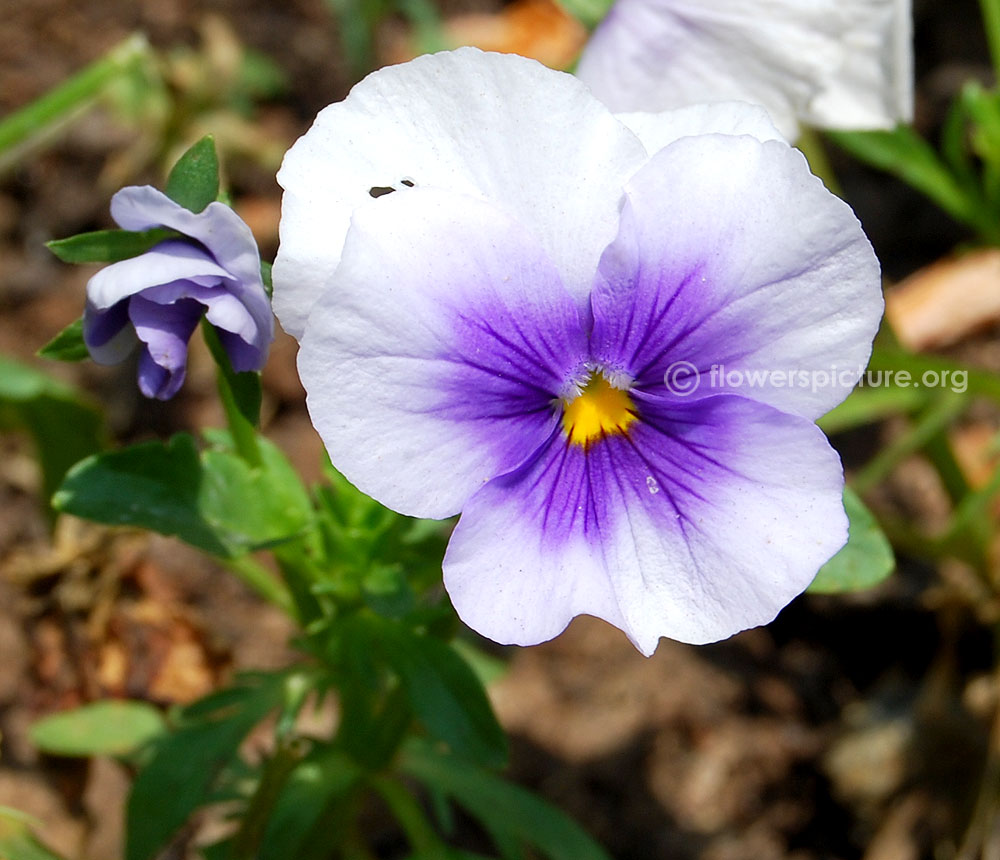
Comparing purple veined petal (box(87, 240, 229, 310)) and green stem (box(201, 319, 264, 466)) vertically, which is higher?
purple veined petal (box(87, 240, 229, 310))

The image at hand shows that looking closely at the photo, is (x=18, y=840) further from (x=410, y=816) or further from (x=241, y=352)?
(x=241, y=352)

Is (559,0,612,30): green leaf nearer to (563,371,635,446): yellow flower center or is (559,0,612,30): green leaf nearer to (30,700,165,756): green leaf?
(563,371,635,446): yellow flower center

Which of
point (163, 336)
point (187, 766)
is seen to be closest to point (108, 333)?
point (163, 336)

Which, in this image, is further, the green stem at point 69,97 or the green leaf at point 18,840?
the green stem at point 69,97

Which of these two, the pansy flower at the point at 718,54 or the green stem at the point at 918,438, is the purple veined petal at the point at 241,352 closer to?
the pansy flower at the point at 718,54

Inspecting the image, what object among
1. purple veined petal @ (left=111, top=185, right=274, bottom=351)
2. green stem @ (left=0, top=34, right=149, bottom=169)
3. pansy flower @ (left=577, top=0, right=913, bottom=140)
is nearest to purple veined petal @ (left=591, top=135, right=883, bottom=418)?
purple veined petal @ (left=111, top=185, right=274, bottom=351)

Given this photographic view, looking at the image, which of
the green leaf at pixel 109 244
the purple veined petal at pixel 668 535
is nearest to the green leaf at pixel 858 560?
A: the purple veined petal at pixel 668 535
